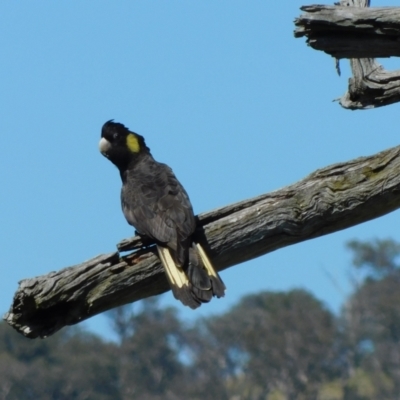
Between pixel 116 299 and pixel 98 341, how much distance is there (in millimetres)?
65045

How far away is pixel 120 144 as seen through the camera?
9602 mm

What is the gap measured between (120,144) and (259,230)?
10.1 ft

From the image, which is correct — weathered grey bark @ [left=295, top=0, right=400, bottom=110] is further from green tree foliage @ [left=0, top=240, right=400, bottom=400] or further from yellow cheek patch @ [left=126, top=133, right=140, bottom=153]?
green tree foliage @ [left=0, top=240, right=400, bottom=400]

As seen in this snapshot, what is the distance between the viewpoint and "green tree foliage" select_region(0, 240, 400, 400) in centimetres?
6056

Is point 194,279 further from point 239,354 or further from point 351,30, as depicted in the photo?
point 239,354

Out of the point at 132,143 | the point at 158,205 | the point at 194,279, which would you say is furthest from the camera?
the point at 132,143

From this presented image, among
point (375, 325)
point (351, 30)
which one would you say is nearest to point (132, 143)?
point (351, 30)

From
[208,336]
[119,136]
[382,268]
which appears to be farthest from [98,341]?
[119,136]

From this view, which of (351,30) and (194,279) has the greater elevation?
(351,30)

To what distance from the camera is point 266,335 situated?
66875 mm

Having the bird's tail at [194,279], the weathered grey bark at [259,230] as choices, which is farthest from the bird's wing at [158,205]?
the weathered grey bark at [259,230]

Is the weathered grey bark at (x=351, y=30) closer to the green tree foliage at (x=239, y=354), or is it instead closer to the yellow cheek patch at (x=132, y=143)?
the yellow cheek patch at (x=132, y=143)

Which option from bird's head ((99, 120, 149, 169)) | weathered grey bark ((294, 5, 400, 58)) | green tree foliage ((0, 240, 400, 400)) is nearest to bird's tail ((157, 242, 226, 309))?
weathered grey bark ((294, 5, 400, 58))

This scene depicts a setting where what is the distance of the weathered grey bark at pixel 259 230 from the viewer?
6672 millimetres
